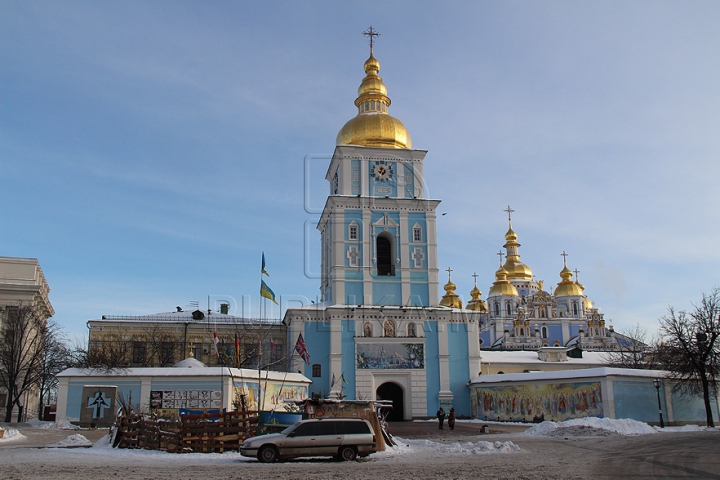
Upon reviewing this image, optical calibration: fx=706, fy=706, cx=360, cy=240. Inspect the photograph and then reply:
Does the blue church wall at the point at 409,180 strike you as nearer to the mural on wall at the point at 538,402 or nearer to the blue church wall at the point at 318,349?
the blue church wall at the point at 318,349

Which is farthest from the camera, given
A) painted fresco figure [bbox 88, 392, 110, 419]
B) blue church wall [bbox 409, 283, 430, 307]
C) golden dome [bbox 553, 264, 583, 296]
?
golden dome [bbox 553, 264, 583, 296]

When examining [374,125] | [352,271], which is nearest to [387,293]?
[352,271]

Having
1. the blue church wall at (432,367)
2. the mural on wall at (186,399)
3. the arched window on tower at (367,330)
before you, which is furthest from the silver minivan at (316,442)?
the blue church wall at (432,367)

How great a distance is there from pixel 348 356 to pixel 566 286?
51.3 m

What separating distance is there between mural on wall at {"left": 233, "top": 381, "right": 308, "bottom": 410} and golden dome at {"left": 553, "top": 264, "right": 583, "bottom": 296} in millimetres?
53751

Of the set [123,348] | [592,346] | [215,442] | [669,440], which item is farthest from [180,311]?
[592,346]

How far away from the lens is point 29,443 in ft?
70.8

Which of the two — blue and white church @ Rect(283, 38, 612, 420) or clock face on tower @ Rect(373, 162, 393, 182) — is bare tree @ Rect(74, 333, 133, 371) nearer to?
blue and white church @ Rect(283, 38, 612, 420)

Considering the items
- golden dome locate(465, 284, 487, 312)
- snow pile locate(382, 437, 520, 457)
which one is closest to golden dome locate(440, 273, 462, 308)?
golden dome locate(465, 284, 487, 312)

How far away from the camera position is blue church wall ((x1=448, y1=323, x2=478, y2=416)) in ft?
128

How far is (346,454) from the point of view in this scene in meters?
17.3

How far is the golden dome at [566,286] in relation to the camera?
271 ft

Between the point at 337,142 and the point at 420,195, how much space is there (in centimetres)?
668

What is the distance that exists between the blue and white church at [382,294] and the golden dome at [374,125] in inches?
2.7
